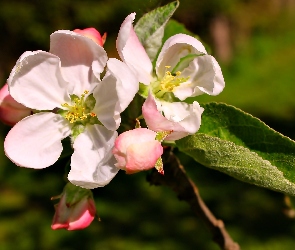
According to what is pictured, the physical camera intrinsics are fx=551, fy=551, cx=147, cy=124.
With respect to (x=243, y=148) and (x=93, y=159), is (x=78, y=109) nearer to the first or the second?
(x=93, y=159)

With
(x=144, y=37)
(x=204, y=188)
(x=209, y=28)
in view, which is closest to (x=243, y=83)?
(x=209, y=28)

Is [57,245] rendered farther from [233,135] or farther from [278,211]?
[233,135]

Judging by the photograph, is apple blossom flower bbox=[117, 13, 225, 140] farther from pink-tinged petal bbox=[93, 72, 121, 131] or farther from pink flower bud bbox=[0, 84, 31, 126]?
pink flower bud bbox=[0, 84, 31, 126]

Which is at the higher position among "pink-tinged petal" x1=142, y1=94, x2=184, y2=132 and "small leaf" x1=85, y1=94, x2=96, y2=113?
"pink-tinged petal" x1=142, y1=94, x2=184, y2=132

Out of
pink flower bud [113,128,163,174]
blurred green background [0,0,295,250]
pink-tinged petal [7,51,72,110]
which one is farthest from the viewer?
blurred green background [0,0,295,250]

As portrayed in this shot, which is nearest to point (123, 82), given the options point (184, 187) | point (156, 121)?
point (156, 121)

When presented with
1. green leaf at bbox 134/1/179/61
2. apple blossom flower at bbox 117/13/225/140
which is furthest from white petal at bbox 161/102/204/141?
green leaf at bbox 134/1/179/61

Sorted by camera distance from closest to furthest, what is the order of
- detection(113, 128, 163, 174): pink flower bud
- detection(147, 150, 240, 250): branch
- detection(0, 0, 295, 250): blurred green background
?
detection(113, 128, 163, 174): pink flower bud < detection(147, 150, 240, 250): branch < detection(0, 0, 295, 250): blurred green background

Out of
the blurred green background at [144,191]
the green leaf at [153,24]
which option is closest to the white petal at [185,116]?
the green leaf at [153,24]
